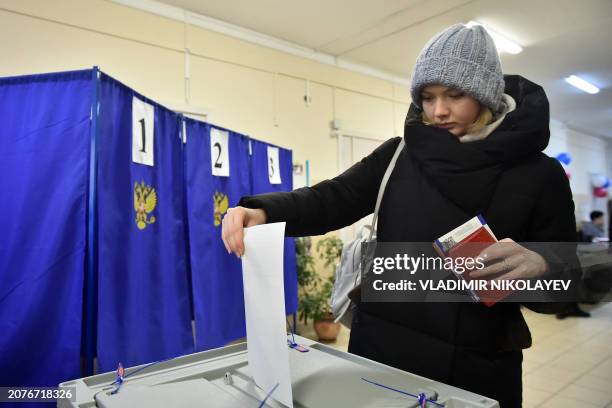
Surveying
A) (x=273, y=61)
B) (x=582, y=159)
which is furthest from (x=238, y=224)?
(x=582, y=159)

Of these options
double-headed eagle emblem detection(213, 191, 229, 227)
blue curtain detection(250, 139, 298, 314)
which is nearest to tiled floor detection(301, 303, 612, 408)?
blue curtain detection(250, 139, 298, 314)

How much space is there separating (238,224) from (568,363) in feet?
12.2

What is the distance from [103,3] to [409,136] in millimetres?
3137

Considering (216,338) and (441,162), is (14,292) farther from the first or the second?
(441,162)

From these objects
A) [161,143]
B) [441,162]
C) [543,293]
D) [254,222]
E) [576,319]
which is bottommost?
[576,319]

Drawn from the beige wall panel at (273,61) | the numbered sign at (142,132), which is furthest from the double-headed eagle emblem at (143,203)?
the beige wall panel at (273,61)

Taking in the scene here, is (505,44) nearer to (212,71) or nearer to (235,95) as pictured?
(235,95)

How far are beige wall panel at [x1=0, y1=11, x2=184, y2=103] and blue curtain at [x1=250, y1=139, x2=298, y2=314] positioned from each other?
0.91m

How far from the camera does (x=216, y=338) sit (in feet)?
8.63

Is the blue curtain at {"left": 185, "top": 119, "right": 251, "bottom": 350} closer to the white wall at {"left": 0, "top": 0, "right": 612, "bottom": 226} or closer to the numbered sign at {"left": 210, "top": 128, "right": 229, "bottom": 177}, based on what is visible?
the numbered sign at {"left": 210, "top": 128, "right": 229, "bottom": 177}

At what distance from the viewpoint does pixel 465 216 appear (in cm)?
78

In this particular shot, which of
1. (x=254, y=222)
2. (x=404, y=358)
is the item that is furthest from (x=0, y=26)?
(x=404, y=358)

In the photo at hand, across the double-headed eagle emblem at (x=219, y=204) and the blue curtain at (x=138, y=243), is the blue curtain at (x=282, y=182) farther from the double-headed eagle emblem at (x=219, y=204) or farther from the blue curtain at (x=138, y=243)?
the blue curtain at (x=138, y=243)

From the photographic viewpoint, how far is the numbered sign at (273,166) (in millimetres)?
3444
